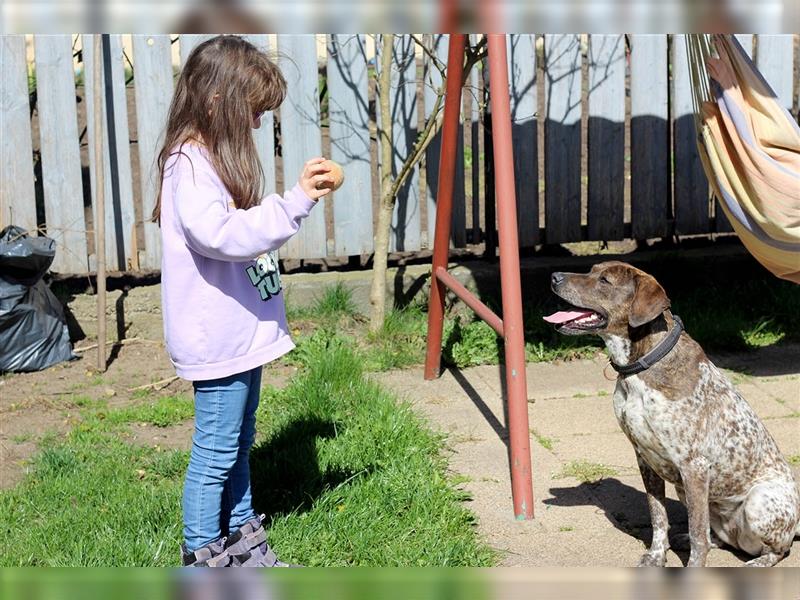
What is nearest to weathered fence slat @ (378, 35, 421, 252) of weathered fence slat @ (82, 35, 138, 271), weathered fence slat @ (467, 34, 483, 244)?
weathered fence slat @ (467, 34, 483, 244)

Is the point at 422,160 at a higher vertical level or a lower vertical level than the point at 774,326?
higher

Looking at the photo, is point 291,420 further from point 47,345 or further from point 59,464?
point 47,345

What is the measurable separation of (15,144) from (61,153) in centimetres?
28

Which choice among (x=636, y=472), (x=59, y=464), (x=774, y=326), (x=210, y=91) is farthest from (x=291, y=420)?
(x=774, y=326)

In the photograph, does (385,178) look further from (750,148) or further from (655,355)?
(655,355)

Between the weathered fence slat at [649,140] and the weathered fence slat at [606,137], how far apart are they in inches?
4.1

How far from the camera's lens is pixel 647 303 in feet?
11.4

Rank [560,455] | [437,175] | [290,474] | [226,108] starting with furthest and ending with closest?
[437,175] < [560,455] < [290,474] < [226,108]

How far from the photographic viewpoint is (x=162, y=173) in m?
3.29

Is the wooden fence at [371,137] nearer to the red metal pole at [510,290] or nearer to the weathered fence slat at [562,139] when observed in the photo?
the weathered fence slat at [562,139]

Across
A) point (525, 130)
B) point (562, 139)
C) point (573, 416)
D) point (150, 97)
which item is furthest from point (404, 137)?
point (573, 416)

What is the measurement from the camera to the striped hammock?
14.9ft

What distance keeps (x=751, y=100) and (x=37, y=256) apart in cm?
407

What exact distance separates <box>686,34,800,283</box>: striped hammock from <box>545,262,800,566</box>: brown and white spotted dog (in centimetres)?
128
